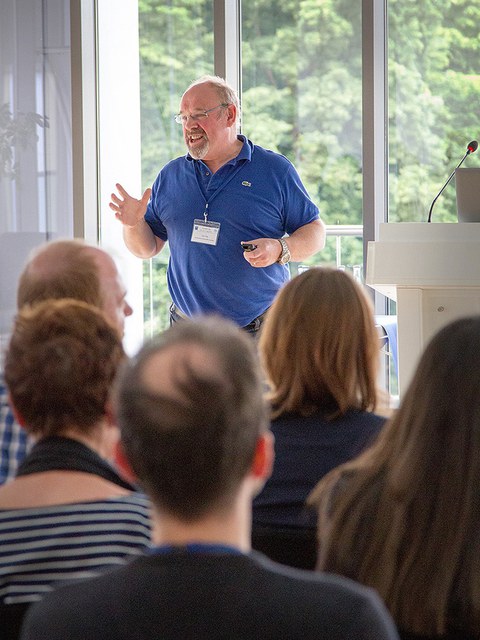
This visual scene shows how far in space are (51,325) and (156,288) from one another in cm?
447

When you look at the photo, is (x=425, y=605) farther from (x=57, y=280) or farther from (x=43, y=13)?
(x=43, y=13)

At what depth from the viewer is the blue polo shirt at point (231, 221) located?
4070 mm

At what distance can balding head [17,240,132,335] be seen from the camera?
2102 millimetres

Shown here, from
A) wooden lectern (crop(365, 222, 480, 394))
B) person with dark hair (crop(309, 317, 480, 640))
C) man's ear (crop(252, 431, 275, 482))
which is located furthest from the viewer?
wooden lectern (crop(365, 222, 480, 394))

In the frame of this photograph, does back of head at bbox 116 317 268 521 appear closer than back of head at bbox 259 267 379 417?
Yes

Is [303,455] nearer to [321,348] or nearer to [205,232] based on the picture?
[321,348]

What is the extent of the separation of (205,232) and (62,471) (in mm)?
2770

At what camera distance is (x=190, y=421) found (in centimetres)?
95

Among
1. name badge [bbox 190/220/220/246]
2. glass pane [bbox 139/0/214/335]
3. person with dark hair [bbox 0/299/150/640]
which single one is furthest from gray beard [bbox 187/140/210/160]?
person with dark hair [bbox 0/299/150/640]

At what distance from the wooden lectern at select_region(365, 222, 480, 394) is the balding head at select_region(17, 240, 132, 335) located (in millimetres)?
1404

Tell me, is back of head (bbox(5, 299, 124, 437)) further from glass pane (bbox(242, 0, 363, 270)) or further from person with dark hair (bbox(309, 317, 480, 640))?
glass pane (bbox(242, 0, 363, 270))

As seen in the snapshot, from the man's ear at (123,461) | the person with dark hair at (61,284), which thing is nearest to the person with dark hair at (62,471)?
the man's ear at (123,461)

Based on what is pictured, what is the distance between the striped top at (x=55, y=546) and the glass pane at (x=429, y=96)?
14.4ft

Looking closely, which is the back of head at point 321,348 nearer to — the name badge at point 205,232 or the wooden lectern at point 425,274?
the wooden lectern at point 425,274
